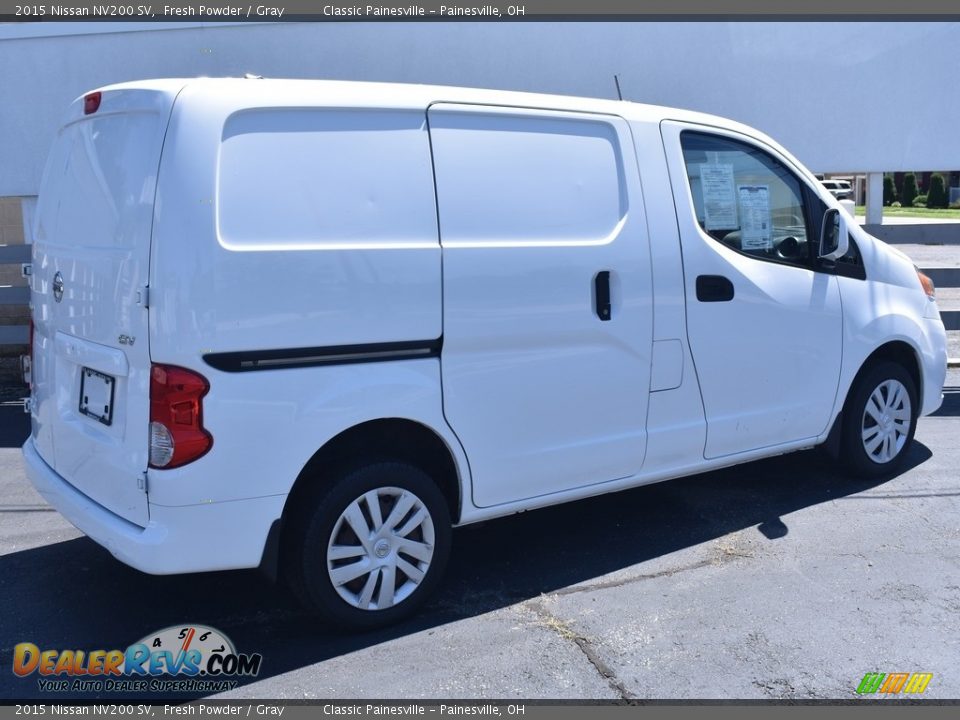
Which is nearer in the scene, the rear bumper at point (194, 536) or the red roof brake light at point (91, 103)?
the rear bumper at point (194, 536)

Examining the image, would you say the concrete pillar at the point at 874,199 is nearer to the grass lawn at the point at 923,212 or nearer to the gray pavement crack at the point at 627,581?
the gray pavement crack at the point at 627,581

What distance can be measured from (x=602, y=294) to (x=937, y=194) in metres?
35.3

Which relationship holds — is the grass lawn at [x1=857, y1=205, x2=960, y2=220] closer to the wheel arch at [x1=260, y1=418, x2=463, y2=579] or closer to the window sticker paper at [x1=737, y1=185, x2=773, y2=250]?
the window sticker paper at [x1=737, y1=185, x2=773, y2=250]

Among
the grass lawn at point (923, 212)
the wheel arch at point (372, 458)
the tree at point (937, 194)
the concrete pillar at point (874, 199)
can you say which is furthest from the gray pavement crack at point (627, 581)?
the tree at point (937, 194)

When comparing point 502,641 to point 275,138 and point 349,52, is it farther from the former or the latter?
point 349,52

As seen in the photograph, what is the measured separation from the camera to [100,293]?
3.74 metres

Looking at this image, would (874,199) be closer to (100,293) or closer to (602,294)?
(602,294)

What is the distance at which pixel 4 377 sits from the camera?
888 cm

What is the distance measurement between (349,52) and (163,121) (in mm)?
6479

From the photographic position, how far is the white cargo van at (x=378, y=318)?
353cm

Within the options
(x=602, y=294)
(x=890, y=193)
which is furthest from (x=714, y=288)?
(x=890, y=193)

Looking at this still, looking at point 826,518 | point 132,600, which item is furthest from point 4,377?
point 826,518

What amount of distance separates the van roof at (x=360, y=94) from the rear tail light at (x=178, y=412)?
1.03m

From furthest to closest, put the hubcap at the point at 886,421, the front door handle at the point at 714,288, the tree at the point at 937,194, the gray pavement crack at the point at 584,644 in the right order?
1. the tree at the point at 937,194
2. the hubcap at the point at 886,421
3. the front door handle at the point at 714,288
4. the gray pavement crack at the point at 584,644
